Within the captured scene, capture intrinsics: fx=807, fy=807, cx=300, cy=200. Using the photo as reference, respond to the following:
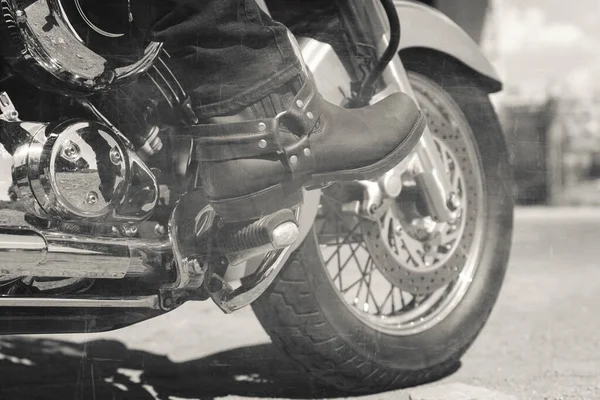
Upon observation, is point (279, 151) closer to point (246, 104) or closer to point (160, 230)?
point (246, 104)

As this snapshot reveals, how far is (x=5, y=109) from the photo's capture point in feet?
4.43

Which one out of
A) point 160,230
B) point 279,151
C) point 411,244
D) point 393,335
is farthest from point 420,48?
point 160,230

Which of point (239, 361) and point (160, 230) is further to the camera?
point (239, 361)

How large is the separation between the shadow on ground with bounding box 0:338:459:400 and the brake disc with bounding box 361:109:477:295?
36 centimetres

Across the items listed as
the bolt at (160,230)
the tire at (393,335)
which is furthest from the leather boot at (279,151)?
the tire at (393,335)

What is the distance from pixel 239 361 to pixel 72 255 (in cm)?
98

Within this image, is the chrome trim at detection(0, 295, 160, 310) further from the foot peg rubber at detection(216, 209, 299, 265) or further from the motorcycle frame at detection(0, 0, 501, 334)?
the foot peg rubber at detection(216, 209, 299, 265)

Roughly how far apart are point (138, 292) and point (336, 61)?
69 cm

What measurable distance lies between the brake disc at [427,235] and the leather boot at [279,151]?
0.47 m

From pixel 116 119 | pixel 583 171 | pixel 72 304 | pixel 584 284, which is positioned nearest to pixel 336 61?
pixel 116 119

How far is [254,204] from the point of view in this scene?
4.69 ft

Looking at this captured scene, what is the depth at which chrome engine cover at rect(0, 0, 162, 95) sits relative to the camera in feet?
4.41

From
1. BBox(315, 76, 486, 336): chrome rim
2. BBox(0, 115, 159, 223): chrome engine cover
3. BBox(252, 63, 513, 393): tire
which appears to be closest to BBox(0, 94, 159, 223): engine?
BBox(0, 115, 159, 223): chrome engine cover

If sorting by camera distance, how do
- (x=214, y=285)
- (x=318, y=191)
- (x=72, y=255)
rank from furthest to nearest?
(x=318, y=191) → (x=214, y=285) → (x=72, y=255)
